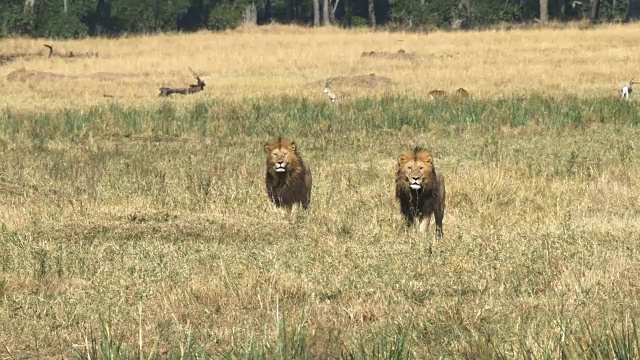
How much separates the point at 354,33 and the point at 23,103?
30.1 m

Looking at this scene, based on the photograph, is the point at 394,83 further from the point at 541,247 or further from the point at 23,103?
the point at 541,247

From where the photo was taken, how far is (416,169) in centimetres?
989

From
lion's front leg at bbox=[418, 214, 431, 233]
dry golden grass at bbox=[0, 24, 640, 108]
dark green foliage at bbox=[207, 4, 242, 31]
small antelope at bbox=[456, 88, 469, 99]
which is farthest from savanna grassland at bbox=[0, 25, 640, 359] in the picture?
dark green foliage at bbox=[207, 4, 242, 31]

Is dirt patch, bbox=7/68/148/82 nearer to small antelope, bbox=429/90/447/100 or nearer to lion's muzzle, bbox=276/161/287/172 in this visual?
small antelope, bbox=429/90/447/100

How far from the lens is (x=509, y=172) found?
14203 millimetres

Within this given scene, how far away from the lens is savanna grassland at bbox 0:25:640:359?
6691 millimetres

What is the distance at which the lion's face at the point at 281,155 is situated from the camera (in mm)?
11227

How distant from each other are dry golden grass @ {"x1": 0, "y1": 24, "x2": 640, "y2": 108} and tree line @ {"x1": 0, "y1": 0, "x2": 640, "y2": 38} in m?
10.4

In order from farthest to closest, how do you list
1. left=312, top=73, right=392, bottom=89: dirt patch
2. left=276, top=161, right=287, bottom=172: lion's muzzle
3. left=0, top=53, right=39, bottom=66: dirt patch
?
1. left=0, top=53, right=39, bottom=66: dirt patch
2. left=312, top=73, right=392, bottom=89: dirt patch
3. left=276, top=161, right=287, bottom=172: lion's muzzle

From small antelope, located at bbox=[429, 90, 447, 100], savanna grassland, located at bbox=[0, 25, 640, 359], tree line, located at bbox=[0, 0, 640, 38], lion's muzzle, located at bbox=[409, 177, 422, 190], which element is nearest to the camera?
savanna grassland, located at bbox=[0, 25, 640, 359]

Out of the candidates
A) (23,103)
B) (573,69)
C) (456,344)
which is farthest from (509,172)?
(573,69)

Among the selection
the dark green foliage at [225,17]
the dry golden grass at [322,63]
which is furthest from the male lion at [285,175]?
the dark green foliage at [225,17]

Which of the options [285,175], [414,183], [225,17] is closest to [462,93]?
[285,175]

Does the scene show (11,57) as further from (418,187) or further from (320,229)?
(418,187)
